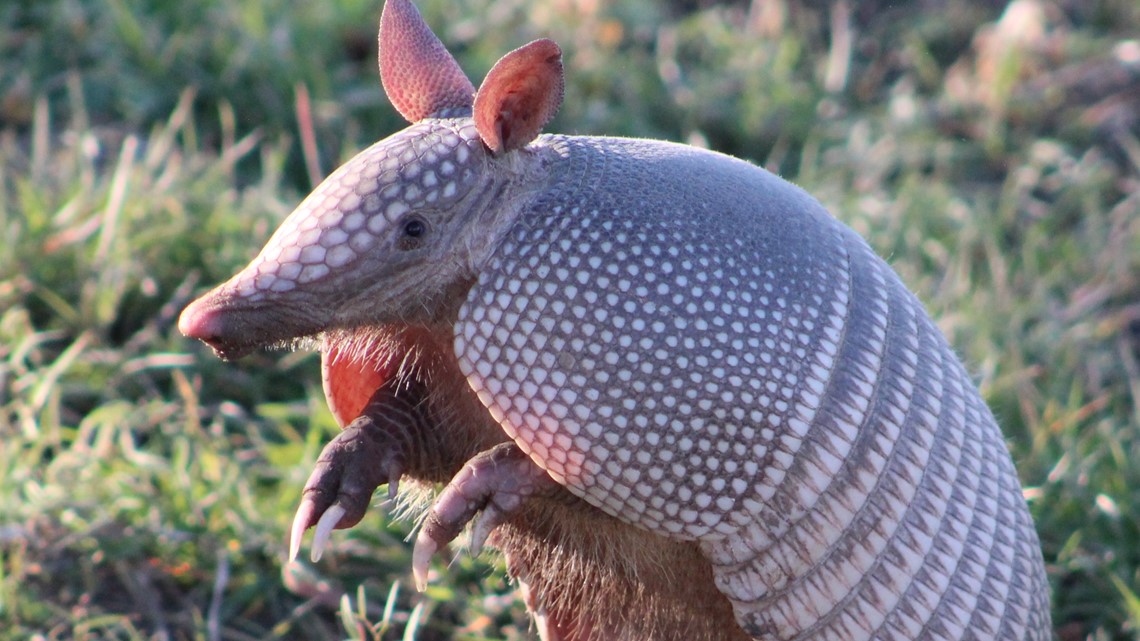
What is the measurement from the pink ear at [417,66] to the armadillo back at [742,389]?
0.90 ft

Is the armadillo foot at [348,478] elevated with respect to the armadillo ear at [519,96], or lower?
lower

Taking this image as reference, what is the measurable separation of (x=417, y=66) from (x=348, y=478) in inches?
37.5

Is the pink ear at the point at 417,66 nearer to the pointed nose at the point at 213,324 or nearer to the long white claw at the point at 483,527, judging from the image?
the pointed nose at the point at 213,324

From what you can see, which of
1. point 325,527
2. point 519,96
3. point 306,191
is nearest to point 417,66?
point 519,96

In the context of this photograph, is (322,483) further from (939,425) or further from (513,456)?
(939,425)

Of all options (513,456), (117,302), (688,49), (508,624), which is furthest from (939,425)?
(688,49)

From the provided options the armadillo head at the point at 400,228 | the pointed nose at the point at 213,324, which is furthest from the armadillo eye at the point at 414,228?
the pointed nose at the point at 213,324

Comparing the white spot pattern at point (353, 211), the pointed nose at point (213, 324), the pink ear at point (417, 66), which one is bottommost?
the pointed nose at point (213, 324)

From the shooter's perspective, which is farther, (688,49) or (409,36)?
(688,49)

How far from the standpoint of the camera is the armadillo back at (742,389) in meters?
2.82

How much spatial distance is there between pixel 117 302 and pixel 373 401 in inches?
85.0

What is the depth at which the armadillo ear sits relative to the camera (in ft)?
9.32

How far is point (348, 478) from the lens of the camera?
310 cm

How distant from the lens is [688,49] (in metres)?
7.50
